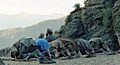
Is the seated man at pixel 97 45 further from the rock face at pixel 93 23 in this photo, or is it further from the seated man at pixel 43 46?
the rock face at pixel 93 23

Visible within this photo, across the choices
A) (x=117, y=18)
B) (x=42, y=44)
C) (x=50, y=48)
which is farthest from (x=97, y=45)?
(x=117, y=18)

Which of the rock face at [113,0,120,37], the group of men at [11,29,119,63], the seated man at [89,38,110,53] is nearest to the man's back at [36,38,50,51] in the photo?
the group of men at [11,29,119,63]

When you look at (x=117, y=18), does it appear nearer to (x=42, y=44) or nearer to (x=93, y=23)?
(x=93, y=23)

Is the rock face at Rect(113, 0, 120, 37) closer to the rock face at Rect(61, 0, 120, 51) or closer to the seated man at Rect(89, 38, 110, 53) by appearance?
the rock face at Rect(61, 0, 120, 51)

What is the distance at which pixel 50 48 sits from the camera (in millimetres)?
25469

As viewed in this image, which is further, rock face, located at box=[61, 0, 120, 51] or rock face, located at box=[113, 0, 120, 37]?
rock face, located at box=[61, 0, 120, 51]

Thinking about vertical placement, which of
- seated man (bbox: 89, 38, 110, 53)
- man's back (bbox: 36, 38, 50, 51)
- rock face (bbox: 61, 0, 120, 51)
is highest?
rock face (bbox: 61, 0, 120, 51)

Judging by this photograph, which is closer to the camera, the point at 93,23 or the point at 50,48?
the point at 50,48

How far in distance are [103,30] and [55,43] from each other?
1199 inches

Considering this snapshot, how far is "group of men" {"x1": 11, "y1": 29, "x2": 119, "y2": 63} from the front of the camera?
23.3 metres

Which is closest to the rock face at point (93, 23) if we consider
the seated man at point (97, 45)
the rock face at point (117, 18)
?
the rock face at point (117, 18)

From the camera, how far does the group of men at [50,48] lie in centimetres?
2331

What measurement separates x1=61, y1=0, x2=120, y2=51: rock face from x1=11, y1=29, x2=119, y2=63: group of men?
78.1ft

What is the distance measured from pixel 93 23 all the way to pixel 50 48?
33.4 meters
